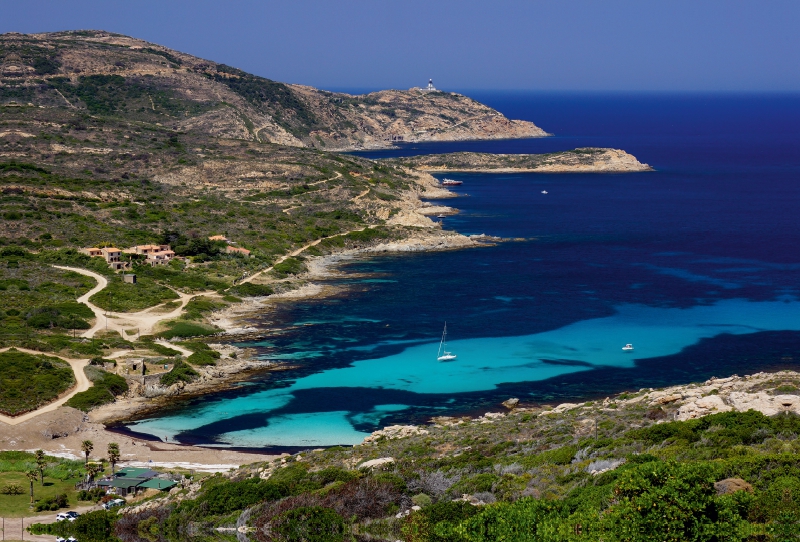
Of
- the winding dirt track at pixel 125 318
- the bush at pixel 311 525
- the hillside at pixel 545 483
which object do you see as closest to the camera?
the hillside at pixel 545 483

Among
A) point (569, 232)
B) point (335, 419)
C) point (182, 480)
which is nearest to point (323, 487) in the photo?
point (182, 480)

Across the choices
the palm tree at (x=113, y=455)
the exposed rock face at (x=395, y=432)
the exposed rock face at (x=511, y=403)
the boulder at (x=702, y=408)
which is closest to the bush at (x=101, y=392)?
the palm tree at (x=113, y=455)

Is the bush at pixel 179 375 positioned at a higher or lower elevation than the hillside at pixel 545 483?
lower

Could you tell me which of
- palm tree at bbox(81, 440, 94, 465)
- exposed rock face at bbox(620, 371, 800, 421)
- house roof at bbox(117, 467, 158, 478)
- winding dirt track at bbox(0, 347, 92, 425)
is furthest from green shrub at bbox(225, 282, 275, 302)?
exposed rock face at bbox(620, 371, 800, 421)

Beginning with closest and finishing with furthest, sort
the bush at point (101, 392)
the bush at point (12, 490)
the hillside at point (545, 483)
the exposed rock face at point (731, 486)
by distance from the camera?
the hillside at point (545, 483)
the exposed rock face at point (731, 486)
the bush at point (12, 490)
the bush at point (101, 392)

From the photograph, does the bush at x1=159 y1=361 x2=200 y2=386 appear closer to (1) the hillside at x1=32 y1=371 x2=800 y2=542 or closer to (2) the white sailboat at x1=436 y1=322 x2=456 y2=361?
(2) the white sailboat at x1=436 y1=322 x2=456 y2=361

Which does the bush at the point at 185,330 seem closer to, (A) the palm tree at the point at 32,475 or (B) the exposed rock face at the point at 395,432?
(B) the exposed rock face at the point at 395,432

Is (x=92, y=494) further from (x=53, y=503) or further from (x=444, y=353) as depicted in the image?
(x=444, y=353)
